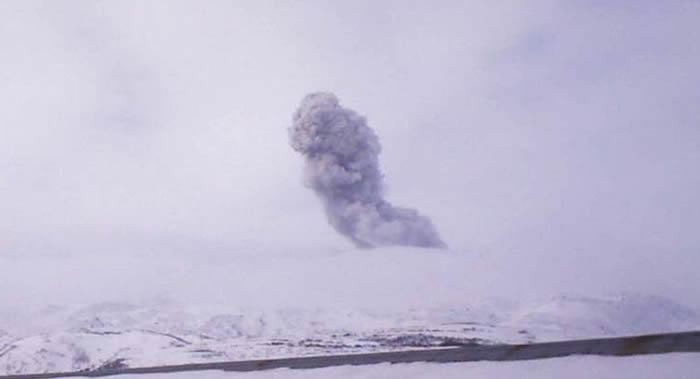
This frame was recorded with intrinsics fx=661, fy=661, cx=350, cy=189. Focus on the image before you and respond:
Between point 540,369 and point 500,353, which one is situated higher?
point 500,353

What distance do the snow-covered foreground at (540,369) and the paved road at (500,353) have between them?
0.55 ft

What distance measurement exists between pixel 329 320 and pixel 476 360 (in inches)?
3604

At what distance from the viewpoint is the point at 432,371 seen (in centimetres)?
589

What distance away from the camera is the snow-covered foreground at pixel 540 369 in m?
4.30

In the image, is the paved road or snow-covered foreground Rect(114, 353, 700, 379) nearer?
snow-covered foreground Rect(114, 353, 700, 379)

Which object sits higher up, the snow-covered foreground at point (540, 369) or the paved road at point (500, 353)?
the paved road at point (500, 353)

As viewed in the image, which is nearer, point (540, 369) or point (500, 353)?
point (540, 369)

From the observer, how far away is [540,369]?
199 inches

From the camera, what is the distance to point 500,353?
609 cm

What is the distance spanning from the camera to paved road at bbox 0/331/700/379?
4.85 m

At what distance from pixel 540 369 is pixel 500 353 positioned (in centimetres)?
104

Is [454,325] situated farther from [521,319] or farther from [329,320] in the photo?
[329,320]

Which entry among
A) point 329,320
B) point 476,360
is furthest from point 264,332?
point 476,360

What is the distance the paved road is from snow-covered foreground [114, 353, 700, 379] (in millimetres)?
168
